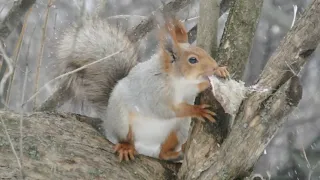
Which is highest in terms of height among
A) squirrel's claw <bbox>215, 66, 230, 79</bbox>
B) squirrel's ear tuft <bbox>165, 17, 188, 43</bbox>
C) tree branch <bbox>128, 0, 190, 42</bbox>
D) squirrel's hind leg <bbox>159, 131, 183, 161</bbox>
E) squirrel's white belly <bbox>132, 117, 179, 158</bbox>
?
squirrel's ear tuft <bbox>165, 17, 188, 43</bbox>

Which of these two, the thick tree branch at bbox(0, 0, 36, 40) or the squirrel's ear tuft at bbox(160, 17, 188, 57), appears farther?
the thick tree branch at bbox(0, 0, 36, 40)

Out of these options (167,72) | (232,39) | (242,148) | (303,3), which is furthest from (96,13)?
(303,3)

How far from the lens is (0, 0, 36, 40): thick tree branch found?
317 centimetres

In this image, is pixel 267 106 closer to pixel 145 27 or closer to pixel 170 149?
pixel 170 149

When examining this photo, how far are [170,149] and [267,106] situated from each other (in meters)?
0.84

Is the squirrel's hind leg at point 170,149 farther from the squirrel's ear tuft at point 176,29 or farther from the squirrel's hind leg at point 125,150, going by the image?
the squirrel's ear tuft at point 176,29

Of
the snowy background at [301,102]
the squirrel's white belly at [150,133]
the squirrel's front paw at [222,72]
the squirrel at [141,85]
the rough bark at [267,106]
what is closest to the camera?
the rough bark at [267,106]

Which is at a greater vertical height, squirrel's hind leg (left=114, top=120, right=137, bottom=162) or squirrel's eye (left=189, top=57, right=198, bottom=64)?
squirrel's eye (left=189, top=57, right=198, bottom=64)

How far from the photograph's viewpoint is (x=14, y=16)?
126 inches

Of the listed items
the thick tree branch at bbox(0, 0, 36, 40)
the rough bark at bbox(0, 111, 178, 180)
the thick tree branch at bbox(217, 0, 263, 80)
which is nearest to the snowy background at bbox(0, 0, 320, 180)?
the thick tree branch at bbox(0, 0, 36, 40)

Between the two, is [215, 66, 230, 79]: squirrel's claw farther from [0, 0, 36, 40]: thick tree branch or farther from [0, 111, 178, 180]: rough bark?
[0, 0, 36, 40]: thick tree branch

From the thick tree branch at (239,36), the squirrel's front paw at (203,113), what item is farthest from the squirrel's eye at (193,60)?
the squirrel's front paw at (203,113)

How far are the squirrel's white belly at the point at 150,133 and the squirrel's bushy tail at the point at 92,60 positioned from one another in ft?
0.97

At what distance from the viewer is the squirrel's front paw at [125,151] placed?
263cm
